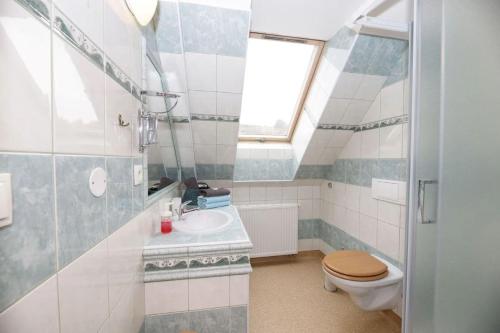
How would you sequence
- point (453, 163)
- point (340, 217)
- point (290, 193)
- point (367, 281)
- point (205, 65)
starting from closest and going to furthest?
point (453, 163) < point (367, 281) < point (205, 65) < point (340, 217) < point (290, 193)

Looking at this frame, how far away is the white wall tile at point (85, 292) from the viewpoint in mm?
516

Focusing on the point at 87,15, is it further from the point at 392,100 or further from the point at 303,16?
the point at 392,100

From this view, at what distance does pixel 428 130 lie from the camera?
82 centimetres

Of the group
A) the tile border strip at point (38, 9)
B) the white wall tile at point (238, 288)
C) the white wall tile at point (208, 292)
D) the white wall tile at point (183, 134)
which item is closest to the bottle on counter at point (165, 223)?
the white wall tile at point (208, 292)

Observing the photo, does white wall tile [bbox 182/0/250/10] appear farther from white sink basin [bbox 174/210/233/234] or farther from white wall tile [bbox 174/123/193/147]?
white sink basin [bbox 174/210/233/234]

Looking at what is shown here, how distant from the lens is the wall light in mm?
894

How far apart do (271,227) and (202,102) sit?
1608mm

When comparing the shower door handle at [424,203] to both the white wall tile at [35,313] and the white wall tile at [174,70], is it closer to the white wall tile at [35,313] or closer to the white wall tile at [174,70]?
the white wall tile at [35,313]

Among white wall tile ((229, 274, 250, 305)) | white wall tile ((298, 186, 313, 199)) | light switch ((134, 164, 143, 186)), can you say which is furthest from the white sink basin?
white wall tile ((298, 186, 313, 199))

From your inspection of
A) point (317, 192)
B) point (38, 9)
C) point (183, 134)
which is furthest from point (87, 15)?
point (317, 192)

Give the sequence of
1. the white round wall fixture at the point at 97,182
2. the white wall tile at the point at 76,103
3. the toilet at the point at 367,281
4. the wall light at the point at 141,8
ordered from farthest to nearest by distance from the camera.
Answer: the toilet at the point at 367,281 → the wall light at the point at 141,8 → the white round wall fixture at the point at 97,182 → the white wall tile at the point at 76,103

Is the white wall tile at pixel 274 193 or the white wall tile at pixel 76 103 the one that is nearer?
the white wall tile at pixel 76 103

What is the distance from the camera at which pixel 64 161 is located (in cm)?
51

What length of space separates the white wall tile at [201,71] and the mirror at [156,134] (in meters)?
0.20
